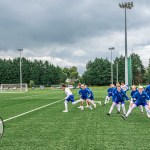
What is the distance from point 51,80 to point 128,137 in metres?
146

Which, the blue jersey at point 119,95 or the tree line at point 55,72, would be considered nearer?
the blue jersey at point 119,95

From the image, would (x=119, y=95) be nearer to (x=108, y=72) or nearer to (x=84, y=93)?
(x=84, y=93)

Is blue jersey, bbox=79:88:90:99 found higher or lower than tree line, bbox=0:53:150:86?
lower

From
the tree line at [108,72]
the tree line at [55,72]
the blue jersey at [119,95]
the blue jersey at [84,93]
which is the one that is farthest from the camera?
the tree line at [108,72]

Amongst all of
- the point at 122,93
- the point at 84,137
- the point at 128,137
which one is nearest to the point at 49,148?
the point at 84,137

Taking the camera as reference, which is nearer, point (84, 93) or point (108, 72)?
point (84, 93)

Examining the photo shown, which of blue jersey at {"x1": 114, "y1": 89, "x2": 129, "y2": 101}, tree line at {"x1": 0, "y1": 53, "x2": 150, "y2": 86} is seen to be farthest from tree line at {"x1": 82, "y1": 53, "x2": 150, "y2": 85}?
blue jersey at {"x1": 114, "y1": 89, "x2": 129, "y2": 101}

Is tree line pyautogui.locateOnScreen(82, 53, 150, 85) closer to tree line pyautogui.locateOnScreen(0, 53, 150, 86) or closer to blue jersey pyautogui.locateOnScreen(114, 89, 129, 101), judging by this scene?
tree line pyautogui.locateOnScreen(0, 53, 150, 86)

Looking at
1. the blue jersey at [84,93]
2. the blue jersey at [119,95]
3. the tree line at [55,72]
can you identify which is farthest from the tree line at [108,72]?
the blue jersey at [119,95]

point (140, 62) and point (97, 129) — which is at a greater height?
point (140, 62)

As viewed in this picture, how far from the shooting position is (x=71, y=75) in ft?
607

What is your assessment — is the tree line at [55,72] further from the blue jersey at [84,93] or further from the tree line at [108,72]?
the blue jersey at [84,93]

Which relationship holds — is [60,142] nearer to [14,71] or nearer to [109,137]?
[109,137]

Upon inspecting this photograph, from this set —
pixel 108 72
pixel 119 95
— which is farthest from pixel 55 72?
pixel 119 95
